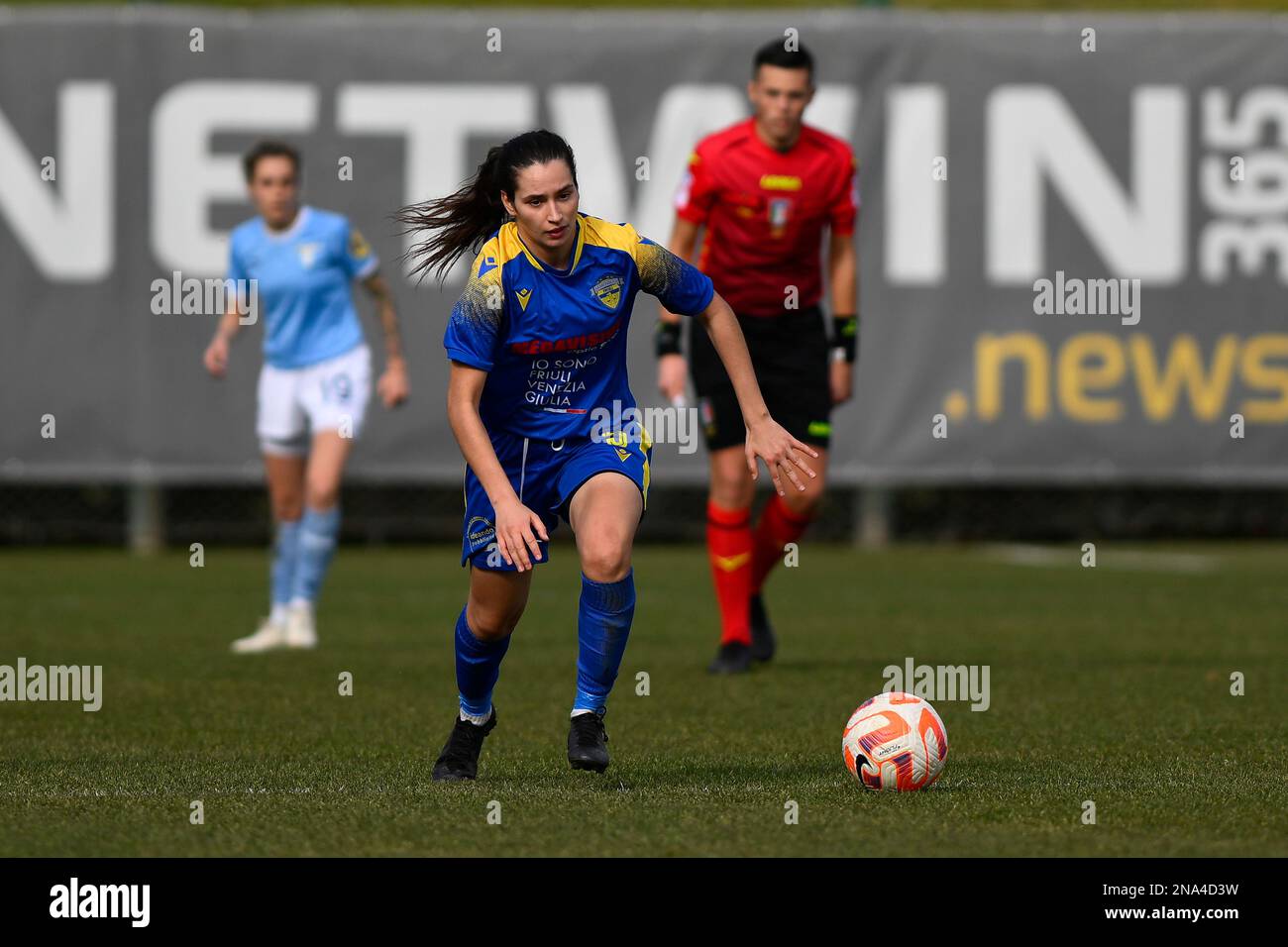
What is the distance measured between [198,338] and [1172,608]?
7547 mm

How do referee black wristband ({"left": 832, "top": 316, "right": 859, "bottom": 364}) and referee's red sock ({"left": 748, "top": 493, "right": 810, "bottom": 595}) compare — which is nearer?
referee's red sock ({"left": 748, "top": 493, "right": 810, "bottom": 595})

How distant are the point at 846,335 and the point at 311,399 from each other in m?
2.70

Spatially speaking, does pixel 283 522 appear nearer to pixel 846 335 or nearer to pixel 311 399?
pixel 311 399

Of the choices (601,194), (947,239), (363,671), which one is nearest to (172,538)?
(601,194)

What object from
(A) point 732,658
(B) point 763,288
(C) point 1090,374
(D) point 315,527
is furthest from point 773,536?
(C) point 1090,374

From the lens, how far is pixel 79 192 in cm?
1593

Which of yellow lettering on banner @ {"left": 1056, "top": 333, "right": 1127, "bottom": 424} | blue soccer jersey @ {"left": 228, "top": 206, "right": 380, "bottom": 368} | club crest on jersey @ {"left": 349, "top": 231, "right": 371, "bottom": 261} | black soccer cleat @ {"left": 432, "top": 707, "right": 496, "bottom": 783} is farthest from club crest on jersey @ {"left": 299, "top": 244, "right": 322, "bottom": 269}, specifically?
yellow lettering on banner @ {"left": 1056, "top": 333, "right": 1127, "bottom": 424}

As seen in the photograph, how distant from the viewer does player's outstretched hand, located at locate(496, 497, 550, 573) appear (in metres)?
5.59

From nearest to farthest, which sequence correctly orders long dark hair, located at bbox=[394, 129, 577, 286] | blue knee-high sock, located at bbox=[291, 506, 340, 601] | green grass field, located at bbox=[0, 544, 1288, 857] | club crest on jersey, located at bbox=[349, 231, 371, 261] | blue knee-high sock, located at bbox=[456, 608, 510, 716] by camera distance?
green grass field, located at bbox=[0, 544, 1288, 857] → long dark hair, located at bbox=[394, 129, 577, 286] → blue knee-high sock, located at bbox=[456, 608, 510, 716] → blue knee-high sock, located at bbox=[291, 506, 340, 601] → club crest on jersey, located at bbox=[349, 231, 371, 261]

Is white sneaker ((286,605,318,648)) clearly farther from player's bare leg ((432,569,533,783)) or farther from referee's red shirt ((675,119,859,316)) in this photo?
player's bare leg ((432,569,533,783))

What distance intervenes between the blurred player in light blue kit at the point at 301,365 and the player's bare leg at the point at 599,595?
4.48 m

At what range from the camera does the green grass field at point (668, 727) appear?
527cm

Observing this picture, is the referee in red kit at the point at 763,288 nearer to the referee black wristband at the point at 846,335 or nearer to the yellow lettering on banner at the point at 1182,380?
the referee black wristband at the point at 846,335

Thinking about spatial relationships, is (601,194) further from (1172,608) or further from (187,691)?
(187,691)
